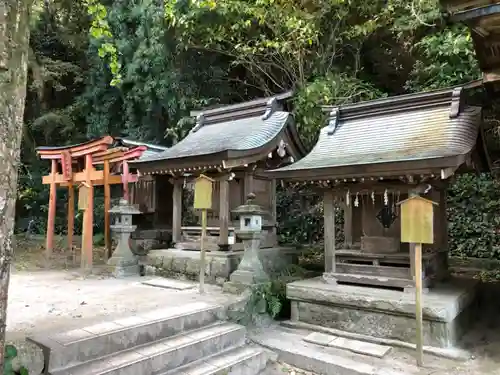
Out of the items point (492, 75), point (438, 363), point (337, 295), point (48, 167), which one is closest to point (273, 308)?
point (337, 295)

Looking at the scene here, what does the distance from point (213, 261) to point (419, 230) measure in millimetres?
4887

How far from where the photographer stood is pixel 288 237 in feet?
47.6

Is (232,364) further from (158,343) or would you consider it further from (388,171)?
(388,171)

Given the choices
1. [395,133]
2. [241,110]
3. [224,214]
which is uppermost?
[241,110]

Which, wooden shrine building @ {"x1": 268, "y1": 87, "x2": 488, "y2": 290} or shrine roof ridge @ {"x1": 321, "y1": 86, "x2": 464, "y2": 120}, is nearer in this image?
wooden shrine building @ {"x1": 268, "y1": 87, "x2": 488, "y2": 290}

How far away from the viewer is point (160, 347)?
5207mm

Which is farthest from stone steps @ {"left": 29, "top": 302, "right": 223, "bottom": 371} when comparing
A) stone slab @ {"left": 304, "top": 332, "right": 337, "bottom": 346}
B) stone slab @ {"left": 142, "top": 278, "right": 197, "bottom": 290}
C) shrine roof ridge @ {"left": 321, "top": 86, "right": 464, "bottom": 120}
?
shrine roof ridge @ {"left": 321, "top": 86, "right": 464, "bottom": 120}

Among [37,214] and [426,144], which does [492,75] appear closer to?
[426,144]

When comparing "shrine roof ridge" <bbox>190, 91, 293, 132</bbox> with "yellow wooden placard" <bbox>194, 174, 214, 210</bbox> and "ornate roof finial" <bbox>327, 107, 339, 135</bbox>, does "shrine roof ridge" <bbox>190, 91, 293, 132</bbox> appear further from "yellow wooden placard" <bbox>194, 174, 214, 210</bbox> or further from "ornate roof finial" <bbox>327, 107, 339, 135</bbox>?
"yellow wooden placard" <bbox>194, 174, 214, 210</bbox>

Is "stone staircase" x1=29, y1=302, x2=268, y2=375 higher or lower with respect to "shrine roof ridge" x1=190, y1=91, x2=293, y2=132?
lower

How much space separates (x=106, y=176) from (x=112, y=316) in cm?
555

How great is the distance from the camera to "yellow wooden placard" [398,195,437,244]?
17.8 feet

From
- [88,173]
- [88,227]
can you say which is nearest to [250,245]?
[88,227]

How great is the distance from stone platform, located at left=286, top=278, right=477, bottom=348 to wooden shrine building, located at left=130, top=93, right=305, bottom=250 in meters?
2.81
